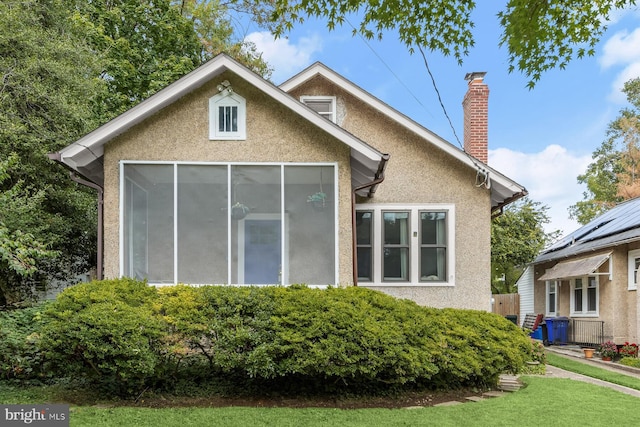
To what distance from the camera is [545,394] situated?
8.07 m

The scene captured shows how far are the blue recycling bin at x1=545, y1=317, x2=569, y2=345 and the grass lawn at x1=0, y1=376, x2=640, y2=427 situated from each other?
10491 mm

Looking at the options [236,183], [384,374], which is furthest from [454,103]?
[384,374]

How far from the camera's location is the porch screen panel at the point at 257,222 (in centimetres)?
869

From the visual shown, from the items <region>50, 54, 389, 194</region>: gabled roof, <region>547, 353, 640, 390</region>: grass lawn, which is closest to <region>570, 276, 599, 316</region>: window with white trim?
<region>547, 353, 640, 390</region>: grass lawn

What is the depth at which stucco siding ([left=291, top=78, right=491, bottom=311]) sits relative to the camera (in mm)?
11078

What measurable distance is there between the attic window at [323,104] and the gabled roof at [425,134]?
42 cm

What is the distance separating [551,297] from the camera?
64.7 ft

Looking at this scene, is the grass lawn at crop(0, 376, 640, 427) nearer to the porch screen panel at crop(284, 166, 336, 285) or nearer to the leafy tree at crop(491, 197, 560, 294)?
the porch screen panel at crop(284, 166, 336, 285)

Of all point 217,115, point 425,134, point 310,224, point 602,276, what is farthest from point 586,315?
point 217,115

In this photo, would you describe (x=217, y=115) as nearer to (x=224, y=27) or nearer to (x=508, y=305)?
(x=224, y=27)

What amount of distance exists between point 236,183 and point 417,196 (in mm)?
4565

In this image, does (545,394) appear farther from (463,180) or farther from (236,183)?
(236,183)

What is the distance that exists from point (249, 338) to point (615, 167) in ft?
115

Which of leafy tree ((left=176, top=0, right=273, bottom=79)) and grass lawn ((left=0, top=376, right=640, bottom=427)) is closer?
grass lawn ((left=0, top=376, right=640, bottom=427))
